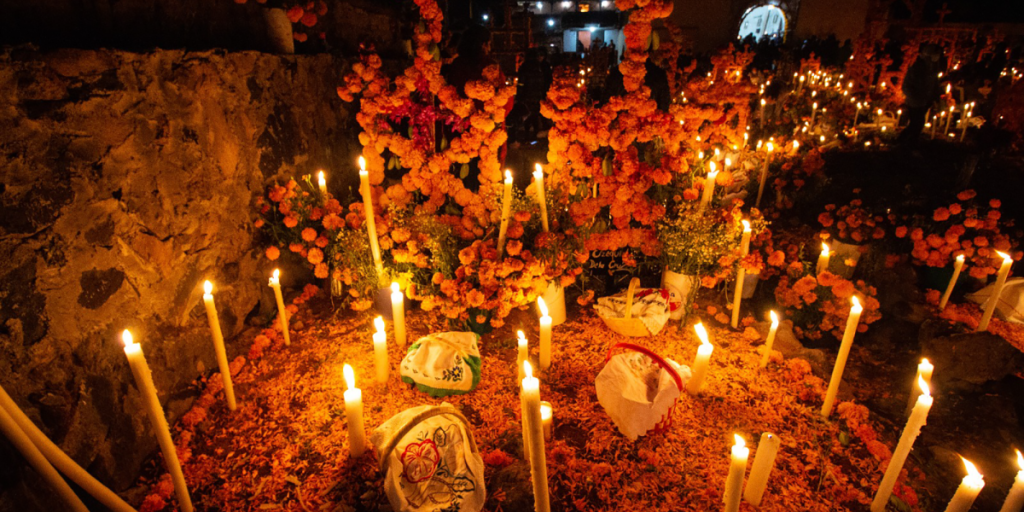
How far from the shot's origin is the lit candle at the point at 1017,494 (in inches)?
68.9

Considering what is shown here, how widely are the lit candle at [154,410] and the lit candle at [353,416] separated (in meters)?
0.71

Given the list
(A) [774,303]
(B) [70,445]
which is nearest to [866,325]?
(A) [774,303]

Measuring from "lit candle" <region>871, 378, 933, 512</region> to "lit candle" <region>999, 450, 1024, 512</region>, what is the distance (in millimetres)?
292

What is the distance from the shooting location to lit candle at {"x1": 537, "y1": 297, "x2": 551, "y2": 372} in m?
2.89

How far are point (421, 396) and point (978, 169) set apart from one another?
24.7 feet

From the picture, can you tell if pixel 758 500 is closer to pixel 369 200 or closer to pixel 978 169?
pixel 369 200

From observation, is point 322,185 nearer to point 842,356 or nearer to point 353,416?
point 353,416

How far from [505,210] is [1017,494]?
8.49 ft

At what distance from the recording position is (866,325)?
3605 millimetres

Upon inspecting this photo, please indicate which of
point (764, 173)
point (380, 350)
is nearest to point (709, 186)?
point (764, 173)

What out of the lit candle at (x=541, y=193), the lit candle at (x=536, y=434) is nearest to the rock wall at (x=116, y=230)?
the lit candle at (x=536, y=434)

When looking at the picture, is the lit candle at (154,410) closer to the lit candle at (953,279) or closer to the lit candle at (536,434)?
the lit candle at (536,434)

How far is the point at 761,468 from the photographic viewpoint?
2148 millimetres

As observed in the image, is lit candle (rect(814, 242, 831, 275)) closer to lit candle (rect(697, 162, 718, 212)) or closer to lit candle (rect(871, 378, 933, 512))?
lit candle (rect(697, 162, 718, 212))
